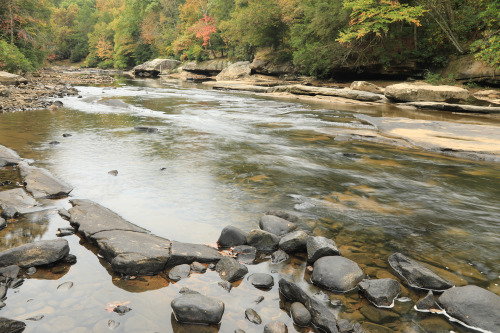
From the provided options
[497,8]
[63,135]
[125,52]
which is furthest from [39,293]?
[125,52]

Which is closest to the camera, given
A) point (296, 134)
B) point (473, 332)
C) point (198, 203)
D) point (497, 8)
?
point (473, 332)

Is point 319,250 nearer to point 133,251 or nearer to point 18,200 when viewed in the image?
point 133,251

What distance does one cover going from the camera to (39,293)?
2.81m

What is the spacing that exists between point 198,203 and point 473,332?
3.62 meters

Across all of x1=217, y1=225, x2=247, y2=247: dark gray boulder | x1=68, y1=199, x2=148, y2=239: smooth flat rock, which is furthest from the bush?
x1=217, y1=225, x2=247, y2=247: dark gray boulder

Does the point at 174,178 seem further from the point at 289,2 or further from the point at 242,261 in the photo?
the point at 289,2

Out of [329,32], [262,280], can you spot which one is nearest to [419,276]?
[262,280]

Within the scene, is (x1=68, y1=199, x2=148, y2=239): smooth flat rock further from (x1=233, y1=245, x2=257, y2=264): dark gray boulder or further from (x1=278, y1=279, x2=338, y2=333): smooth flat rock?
(x1=278, y1=279, x2=338, y2=333): smooth flat rock

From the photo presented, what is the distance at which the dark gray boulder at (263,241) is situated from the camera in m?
3.75

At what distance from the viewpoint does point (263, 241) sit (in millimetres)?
3758

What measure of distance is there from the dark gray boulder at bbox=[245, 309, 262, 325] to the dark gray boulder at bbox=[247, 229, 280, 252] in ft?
3.51

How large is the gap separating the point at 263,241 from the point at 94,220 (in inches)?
81.9

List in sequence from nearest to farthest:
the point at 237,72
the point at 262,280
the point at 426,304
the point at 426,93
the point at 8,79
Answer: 1. the point at 426,304
2. the point at 262,280
3. the point at 426,93
4. the point at 8,79
5. the point at 237,72

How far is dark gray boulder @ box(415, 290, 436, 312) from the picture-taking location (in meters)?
2.80
